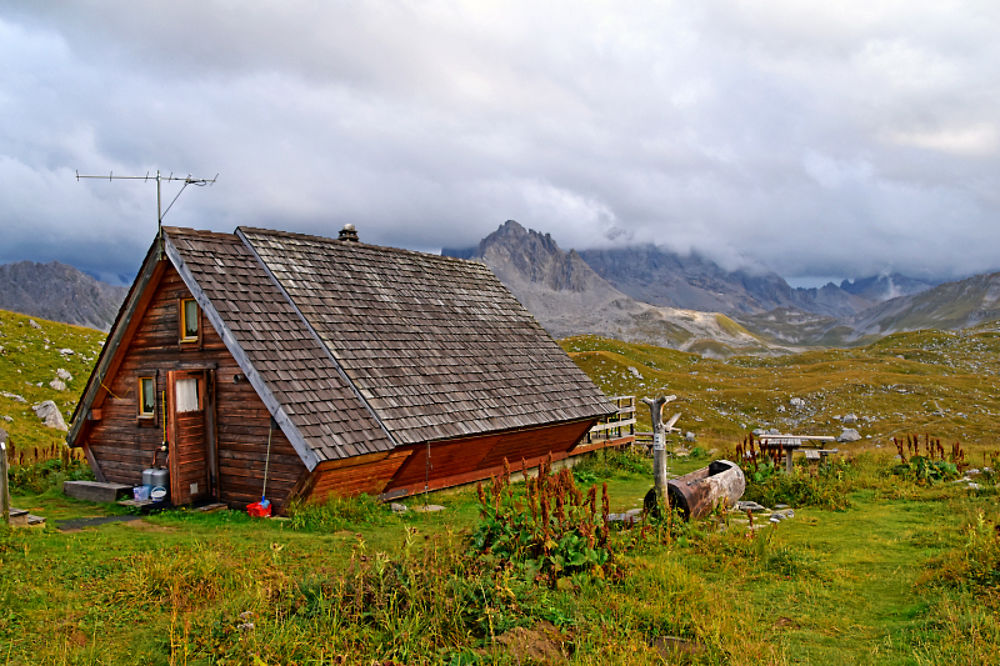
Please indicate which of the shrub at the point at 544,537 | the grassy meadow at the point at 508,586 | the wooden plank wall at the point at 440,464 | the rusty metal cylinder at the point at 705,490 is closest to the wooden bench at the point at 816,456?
the grassy meadow at the point at 508,586

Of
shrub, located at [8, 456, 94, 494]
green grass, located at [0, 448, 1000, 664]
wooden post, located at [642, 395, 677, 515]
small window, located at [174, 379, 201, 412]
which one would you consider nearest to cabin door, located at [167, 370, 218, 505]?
small window, located at [174, 379, 201, 412]

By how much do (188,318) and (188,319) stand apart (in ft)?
0.07

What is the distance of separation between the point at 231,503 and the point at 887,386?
1859 inches

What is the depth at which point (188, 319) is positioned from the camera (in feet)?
49.3

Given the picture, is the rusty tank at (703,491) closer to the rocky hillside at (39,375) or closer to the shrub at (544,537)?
the shrub at (544,537)

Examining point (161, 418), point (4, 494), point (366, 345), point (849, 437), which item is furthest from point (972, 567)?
point (849, 437)

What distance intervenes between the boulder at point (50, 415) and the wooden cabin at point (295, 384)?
46.4 ft

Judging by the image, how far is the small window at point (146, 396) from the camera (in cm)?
1565

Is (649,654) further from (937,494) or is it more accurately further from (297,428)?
(937,494)

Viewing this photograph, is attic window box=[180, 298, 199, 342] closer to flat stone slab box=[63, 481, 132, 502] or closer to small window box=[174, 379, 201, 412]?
small window box=[174, 379, 201, 412]

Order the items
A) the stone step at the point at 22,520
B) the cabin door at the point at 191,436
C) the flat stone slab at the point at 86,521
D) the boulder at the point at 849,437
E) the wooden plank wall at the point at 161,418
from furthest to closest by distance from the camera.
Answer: the boulder at the point at 849,437 < the cabin door at the point at 191,436 < the wooden plank wall at the point at 161,418 < the flat stone slab at the point at 86,521 < the stone step at the point at 22,520

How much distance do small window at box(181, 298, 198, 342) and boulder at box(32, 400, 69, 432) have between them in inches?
691

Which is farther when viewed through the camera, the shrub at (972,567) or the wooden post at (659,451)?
the wooden post at (659,451)

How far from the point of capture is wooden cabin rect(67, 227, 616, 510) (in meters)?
13.3
